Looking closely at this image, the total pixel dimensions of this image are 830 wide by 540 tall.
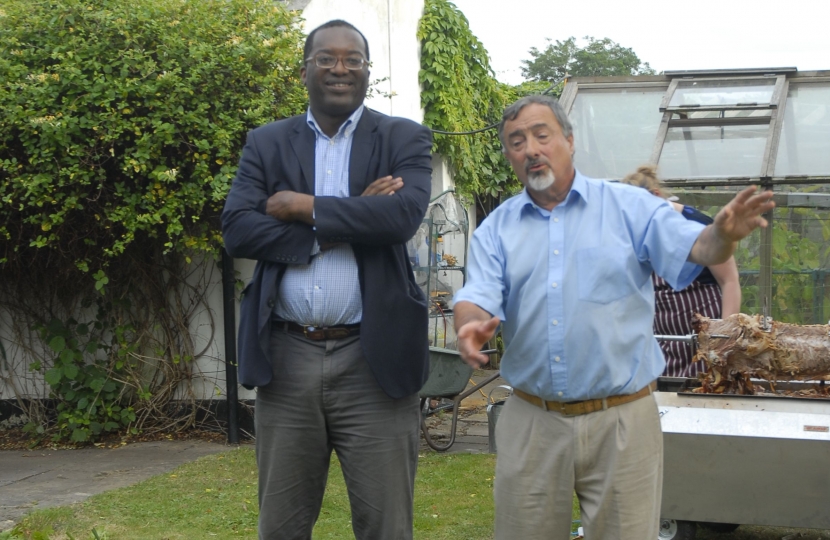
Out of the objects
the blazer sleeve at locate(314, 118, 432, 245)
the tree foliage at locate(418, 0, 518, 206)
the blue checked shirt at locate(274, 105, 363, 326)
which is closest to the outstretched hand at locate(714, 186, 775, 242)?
the blazer sleeve at locate(314, 118, 432, 245)

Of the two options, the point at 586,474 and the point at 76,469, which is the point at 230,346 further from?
the point at 586,474

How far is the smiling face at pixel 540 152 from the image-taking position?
3145mm

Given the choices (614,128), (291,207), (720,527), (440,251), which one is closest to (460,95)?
(440,251)

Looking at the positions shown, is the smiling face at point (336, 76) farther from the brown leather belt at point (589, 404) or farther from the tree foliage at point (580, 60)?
the tree foliage at point (580, 60)

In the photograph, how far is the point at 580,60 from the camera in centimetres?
6072

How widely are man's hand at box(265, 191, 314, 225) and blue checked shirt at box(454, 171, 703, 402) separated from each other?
60 cm

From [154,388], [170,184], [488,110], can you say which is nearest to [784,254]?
[170,184]

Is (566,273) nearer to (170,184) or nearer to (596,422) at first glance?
(596,422)

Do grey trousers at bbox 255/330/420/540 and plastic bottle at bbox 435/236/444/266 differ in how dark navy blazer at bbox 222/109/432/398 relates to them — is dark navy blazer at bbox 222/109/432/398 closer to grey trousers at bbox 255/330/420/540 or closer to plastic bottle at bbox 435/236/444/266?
grey trousers at bbox 255/330/420/540

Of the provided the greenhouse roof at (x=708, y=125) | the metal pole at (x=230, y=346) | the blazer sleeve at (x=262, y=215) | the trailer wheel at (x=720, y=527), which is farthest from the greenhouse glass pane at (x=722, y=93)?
the blazer sleeve at (x=262, y=215)

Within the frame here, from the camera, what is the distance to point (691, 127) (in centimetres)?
718

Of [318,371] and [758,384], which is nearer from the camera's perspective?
[318,371]

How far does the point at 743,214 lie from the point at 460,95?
1002cm

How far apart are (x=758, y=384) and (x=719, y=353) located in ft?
1.20
